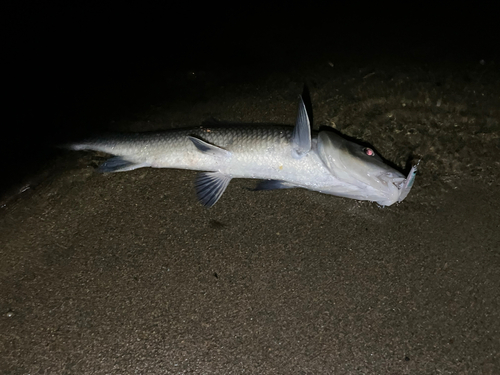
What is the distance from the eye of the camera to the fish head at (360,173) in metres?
2.30

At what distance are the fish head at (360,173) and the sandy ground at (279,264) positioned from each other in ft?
0.73

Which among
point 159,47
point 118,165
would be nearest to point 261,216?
point 118,165

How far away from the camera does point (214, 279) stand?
2496mm

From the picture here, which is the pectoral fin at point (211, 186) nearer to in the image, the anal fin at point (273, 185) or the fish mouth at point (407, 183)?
the anal fin at point (273, 185)

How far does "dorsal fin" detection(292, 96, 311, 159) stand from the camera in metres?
2.37

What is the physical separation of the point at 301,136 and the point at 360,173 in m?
0.53

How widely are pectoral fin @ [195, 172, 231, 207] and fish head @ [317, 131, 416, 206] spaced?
838mm

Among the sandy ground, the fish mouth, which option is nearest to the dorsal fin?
the sandy ground

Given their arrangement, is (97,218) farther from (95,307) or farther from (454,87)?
(454,87)

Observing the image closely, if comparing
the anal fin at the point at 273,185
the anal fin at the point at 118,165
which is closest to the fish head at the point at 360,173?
the anal fin at the point at 273,185

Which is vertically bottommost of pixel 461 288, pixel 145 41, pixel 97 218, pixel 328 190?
pixel 461 288

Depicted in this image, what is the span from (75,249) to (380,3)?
380cm

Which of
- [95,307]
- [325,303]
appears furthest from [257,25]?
[95,307]

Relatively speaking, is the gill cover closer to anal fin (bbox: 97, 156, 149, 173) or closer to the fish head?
the fish head
